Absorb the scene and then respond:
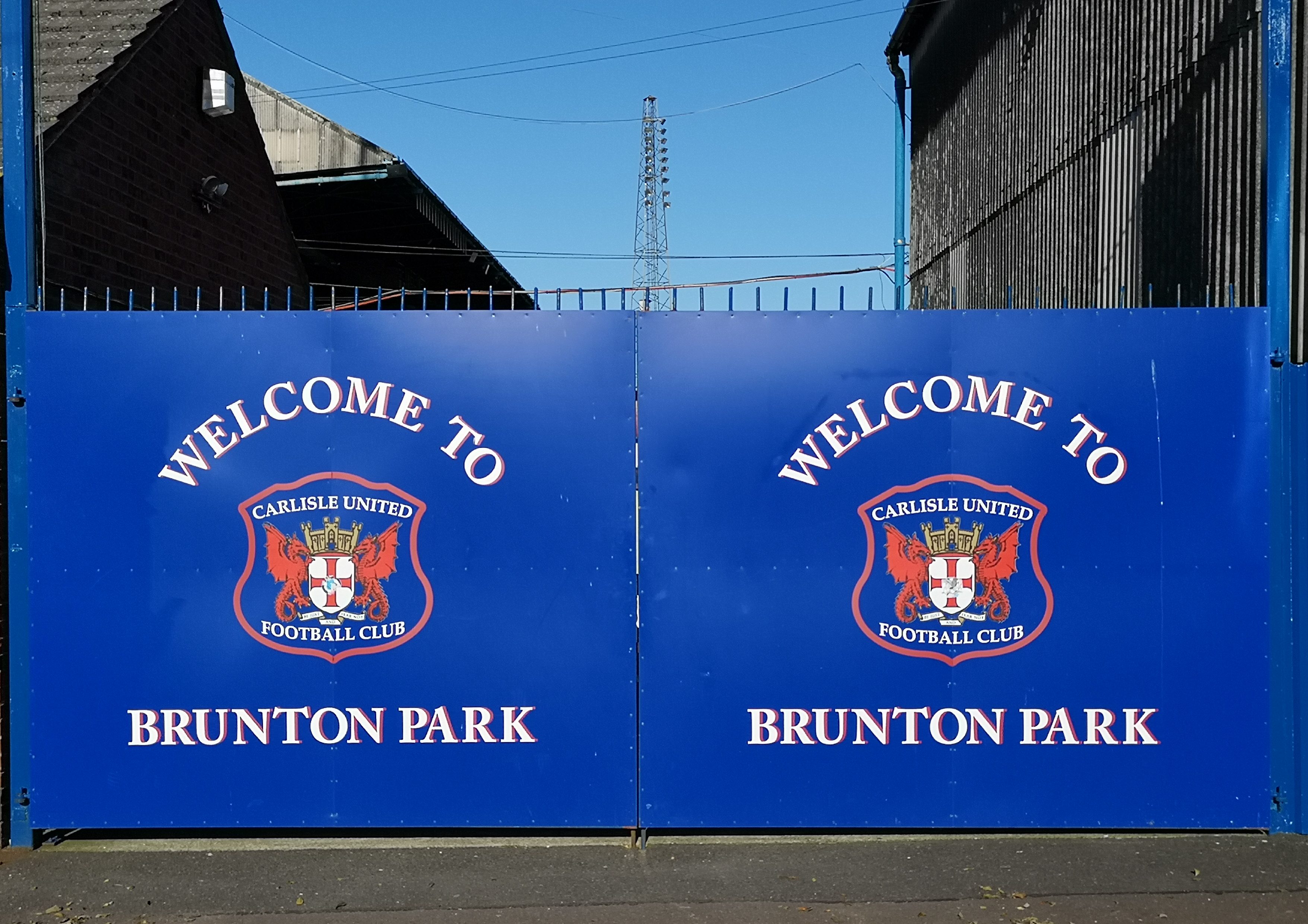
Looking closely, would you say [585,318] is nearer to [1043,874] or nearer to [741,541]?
[741,541]

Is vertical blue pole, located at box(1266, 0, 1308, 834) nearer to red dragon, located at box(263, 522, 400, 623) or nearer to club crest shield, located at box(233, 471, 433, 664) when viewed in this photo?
club crest shield, located at box(233, 471, 433, 664)

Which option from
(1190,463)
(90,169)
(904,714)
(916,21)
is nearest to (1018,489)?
(1190,463)

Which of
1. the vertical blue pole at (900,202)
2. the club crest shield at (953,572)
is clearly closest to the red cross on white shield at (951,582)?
the club crest shield at (953,572)

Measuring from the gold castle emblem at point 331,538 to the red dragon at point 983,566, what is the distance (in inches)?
82.8

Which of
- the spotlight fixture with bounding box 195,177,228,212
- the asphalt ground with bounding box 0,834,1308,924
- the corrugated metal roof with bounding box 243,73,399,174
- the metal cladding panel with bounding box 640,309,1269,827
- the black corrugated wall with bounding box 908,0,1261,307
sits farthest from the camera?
the corrugated metal roof with bounding box 243,73,399,174

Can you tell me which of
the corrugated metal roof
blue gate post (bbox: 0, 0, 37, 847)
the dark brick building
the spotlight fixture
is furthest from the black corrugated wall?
the corrugated metal roof

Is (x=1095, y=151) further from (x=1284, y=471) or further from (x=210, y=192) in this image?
(x=210, y=192)

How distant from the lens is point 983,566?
14.1ft

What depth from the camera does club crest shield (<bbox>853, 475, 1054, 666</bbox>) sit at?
14.1 feet

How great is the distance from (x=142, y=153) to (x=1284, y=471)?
6134 millimetres

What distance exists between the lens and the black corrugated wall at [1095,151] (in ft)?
18.1

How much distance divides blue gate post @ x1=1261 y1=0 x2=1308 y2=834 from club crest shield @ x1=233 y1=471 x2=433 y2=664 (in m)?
3.34

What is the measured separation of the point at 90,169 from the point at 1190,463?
5489mm

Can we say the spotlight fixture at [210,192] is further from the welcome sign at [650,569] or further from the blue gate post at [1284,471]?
the blue gate post at [1284,471]
